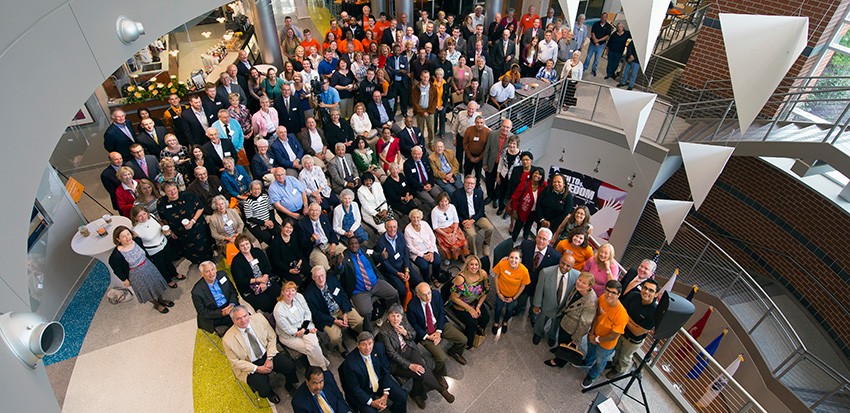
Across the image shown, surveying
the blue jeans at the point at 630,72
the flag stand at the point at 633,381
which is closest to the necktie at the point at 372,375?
the flag stand at the point at 633,381

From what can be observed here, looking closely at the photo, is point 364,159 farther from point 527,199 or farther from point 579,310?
point 579,310

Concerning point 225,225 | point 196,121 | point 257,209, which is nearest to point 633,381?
point 257,209

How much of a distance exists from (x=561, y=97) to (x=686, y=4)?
23.8ft

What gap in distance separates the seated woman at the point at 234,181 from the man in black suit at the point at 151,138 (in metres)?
1.37

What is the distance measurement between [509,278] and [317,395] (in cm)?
246

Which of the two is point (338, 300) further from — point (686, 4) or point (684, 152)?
Answer: point (686, 4)

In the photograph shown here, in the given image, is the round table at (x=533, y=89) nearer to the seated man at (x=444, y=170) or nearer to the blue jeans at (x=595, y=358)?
the seated man at (x=444, y=170)

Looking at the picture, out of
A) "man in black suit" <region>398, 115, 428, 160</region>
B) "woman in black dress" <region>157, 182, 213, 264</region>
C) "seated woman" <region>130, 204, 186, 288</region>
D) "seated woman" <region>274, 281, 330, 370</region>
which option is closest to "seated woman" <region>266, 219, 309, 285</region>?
"seated woman" <region>274, 281, 330, 370</region>

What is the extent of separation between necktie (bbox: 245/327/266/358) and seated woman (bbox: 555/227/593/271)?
3.75 meters

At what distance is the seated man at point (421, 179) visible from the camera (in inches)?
285

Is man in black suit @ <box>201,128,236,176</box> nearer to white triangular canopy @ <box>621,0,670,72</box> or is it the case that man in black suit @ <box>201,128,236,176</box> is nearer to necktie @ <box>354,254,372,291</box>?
necktie @ <box>354,254,372,291</box>

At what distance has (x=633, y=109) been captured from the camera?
Result: 18.2ft

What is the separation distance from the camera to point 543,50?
10.4 m

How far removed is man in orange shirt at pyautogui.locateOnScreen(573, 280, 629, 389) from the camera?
4.98 meters
